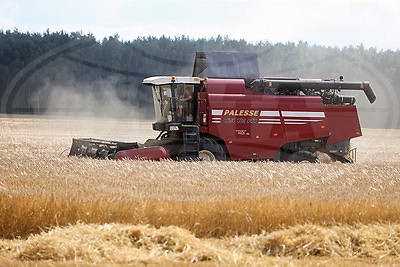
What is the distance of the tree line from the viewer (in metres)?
47.7

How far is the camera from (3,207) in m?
8.64

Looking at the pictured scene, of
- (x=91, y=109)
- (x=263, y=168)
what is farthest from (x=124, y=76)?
(x=263, y=168)

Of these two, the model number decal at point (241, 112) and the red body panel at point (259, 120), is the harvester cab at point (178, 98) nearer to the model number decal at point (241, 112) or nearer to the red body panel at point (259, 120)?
the red body panel at point (259, 120)

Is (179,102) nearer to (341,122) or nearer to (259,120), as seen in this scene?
(259,120)

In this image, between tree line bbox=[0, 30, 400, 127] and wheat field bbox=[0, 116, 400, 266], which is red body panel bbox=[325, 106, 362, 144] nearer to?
wheat field bbox=[0, 116, 400, 266]

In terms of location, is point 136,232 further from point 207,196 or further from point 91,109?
point 91,109

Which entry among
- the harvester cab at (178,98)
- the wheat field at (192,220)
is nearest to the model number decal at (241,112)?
the harvester cab at (178,98)

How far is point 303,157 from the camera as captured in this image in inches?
676

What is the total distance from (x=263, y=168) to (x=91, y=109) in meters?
35.1

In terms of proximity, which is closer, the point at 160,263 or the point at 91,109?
the point at 160,263

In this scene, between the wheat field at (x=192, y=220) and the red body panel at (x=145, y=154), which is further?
the red body panel at (x=145, y=154)

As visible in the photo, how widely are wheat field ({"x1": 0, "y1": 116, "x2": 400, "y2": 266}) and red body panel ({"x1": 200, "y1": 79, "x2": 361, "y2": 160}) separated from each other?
461cm

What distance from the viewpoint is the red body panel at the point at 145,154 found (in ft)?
50.3

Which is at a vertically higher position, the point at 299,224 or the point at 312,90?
the point at 312,90
